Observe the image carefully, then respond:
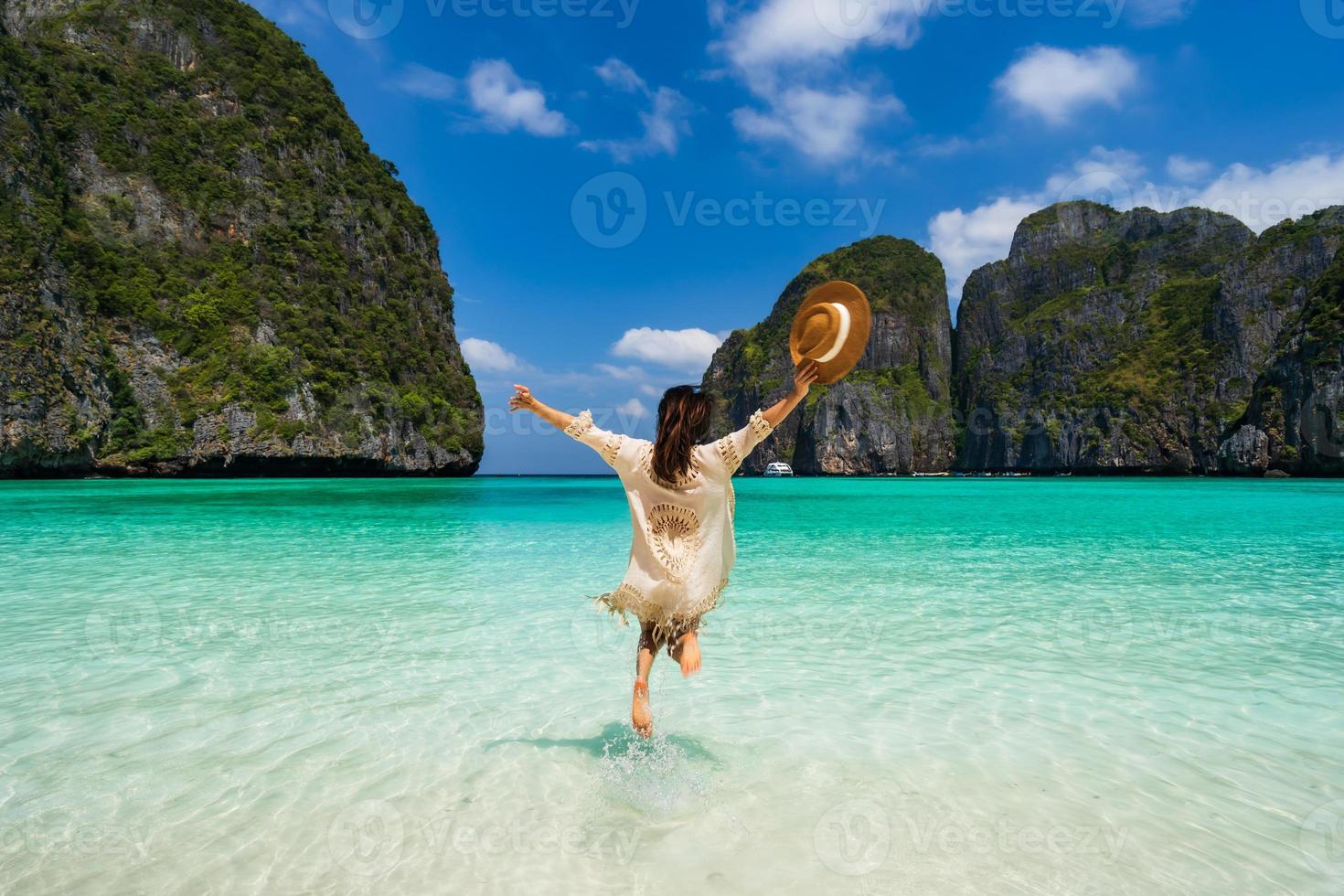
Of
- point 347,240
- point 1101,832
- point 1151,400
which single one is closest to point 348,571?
point 1101,832

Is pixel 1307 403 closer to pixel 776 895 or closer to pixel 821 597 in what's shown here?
pixel 821 597

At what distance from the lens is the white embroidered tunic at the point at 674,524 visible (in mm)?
3322

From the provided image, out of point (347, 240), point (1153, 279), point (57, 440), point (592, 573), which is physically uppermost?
point (1153, 279)

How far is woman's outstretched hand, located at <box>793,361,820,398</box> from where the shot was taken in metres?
3.18

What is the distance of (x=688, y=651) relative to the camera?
3250 mm

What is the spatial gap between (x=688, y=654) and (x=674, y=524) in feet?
1.99

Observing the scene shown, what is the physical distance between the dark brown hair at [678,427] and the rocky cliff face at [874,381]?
11660 cm

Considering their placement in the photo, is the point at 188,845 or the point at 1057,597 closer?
the point at 188,845

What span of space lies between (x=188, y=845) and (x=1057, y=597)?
8258 millimetres

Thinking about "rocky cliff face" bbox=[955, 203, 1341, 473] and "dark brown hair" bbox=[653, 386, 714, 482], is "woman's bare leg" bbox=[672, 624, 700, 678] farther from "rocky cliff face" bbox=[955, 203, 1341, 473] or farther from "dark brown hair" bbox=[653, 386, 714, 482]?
"rocky cliff face" bbox=[955, 203, 1341, 473]

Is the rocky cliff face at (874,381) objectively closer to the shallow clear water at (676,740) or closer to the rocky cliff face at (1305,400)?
the rocky cliff face at (1305,400)

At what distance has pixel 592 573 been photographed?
1002 cm

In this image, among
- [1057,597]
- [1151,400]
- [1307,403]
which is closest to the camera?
[1057,597]

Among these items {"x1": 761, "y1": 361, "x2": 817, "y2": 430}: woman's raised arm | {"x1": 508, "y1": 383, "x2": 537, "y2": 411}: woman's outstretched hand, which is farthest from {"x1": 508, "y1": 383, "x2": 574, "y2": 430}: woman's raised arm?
{"x1": 761, "y1": 361, "x2": 817, "y2": 430}: woman's raised arm
